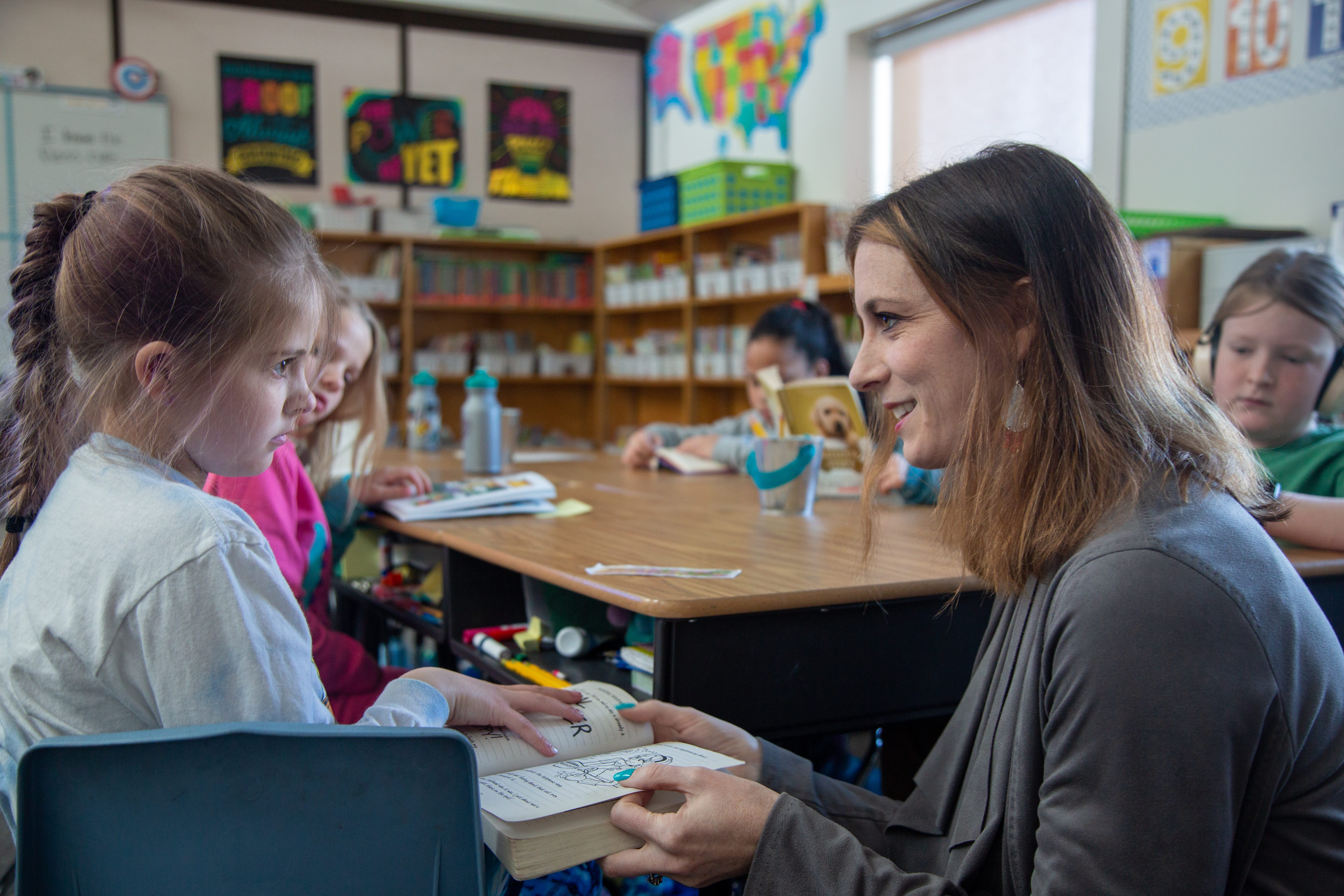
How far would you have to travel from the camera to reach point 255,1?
582cm

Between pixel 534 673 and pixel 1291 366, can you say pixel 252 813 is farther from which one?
pixel 1291 366

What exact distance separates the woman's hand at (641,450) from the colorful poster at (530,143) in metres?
4.02

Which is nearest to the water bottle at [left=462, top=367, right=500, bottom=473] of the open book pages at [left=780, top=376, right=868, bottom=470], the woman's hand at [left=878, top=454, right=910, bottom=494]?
the open book pages at [left=780, top=376, right=868, bottom=470]

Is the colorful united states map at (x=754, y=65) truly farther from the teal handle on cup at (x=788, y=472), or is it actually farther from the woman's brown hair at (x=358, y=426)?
the teal handle on cup at (x=788, y=472)

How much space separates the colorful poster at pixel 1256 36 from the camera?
2971mm

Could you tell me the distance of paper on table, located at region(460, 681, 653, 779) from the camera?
906mm

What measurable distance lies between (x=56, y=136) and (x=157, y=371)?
5.55m

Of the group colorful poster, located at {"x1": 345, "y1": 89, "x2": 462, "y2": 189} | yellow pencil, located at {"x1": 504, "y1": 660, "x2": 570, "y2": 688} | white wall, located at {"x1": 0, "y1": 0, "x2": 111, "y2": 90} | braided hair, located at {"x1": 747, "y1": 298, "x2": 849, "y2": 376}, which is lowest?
yellow pencil, located at {"x1": 504, "y1": 660, "x2": 570, "y2": 688}

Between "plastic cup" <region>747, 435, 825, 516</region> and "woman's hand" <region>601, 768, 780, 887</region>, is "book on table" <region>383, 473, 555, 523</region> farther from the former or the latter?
"woman's hand" <region>601, 768, 780, 887</region>

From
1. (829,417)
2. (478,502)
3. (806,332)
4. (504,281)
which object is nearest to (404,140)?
(504,281)

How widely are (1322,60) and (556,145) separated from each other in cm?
454

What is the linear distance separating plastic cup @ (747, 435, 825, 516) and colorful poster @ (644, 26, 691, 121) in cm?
481

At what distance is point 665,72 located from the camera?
6.47m

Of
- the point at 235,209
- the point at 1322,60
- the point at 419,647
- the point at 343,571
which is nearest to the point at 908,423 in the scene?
the point at 235,209
